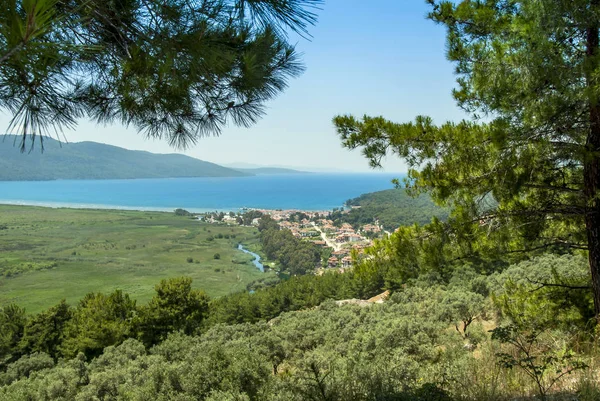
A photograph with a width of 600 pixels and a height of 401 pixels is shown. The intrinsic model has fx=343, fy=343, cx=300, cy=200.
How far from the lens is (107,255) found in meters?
50.8

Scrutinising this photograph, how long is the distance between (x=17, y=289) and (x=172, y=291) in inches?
1291

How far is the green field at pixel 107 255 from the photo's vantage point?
36.2 meters

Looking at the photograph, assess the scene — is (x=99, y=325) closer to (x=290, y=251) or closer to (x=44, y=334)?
Result: (x=44, y=334)

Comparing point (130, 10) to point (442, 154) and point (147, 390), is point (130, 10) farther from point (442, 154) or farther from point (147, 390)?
point (147, 390)

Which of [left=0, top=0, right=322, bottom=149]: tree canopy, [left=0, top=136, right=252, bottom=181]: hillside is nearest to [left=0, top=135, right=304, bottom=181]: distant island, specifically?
[left=0, top=136, right=252, bottom=181]: hillside

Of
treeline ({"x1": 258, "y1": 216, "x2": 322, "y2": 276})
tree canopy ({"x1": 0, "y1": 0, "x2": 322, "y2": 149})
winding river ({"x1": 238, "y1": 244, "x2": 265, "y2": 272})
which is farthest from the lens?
winding river ({"x1": 238, "y1": 244, "x2": 265, "y2": 272})

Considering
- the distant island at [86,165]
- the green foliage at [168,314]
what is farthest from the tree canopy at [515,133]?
the distant island at [86,165]

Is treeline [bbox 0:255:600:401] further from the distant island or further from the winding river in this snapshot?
the distant island

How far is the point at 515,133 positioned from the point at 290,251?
42859mm

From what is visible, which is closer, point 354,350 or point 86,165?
point 354,350

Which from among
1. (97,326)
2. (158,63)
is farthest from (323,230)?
(158,63)

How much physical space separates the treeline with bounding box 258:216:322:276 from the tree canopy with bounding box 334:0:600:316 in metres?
35.2

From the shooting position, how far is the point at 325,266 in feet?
126

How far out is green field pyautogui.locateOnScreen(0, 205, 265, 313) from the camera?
119 feet
